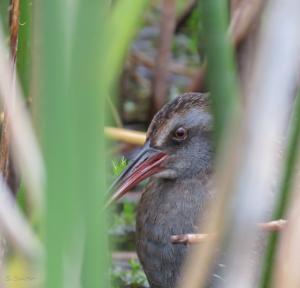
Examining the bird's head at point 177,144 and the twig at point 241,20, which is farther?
the twig at point 241,20

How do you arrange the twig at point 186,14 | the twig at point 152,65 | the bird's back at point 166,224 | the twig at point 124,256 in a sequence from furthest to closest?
the twig at point 152,65, the twig at point 186,14, the twig at point 124,256, the bird's back at point 166,224

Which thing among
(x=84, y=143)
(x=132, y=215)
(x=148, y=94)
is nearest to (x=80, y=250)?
(x=84, y=143)

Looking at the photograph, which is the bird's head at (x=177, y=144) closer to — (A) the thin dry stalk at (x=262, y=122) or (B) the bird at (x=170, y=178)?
(B) the bird at (x=170, y=178)

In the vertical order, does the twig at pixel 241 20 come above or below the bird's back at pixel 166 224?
above

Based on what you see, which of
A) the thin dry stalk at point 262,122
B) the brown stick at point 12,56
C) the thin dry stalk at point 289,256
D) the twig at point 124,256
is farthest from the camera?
the twig at point 124,256

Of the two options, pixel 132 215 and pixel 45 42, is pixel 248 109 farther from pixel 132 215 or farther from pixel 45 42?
pixel 132 215

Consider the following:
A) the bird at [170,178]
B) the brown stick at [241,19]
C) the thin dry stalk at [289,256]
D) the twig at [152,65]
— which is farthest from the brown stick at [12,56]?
the twig at [152,65]

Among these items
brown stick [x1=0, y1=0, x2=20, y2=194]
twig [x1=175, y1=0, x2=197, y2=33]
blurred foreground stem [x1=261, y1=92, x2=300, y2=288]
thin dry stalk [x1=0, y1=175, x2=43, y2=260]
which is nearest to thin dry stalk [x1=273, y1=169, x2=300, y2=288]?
blurred foreground stem [x1=261, y1=92, x2=300, y2=288]
